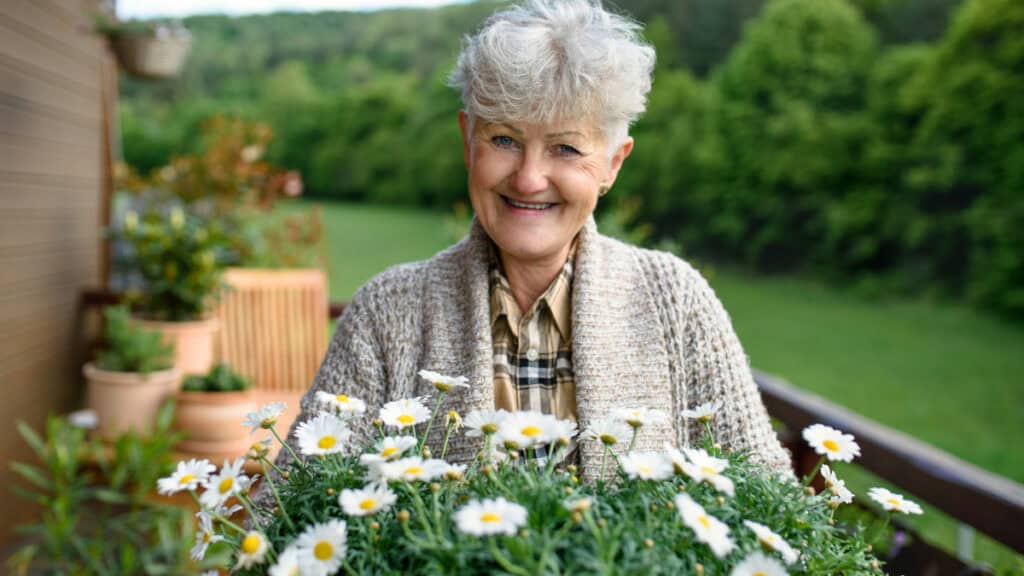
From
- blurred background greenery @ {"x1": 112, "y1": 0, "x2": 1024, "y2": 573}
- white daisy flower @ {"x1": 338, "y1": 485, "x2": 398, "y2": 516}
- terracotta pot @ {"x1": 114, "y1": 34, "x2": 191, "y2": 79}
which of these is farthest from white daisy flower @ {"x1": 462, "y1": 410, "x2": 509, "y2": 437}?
blurred background greenery @ {"x1": 112, "y1": 0, "x2": 1024, "y2": 573}

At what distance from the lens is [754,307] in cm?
1323

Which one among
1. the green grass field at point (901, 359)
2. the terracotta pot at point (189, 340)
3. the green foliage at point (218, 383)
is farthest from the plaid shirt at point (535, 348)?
the green grass field at point (901, 359)

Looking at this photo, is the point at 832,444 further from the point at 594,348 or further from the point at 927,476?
the point at 927,476

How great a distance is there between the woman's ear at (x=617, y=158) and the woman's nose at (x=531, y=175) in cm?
16

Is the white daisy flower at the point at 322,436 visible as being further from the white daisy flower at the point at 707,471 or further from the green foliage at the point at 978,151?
the green foliage at the point at 978,151

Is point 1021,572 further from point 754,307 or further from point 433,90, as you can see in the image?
point 433,90

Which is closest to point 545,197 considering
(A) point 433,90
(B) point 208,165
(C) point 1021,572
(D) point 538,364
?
(D) point 538,364

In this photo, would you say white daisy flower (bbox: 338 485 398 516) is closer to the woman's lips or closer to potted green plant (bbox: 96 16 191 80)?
the woman's lips

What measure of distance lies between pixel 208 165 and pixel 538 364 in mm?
3787

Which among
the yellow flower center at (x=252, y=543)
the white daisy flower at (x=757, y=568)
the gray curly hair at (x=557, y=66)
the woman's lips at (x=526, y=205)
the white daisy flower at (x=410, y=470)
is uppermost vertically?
the gray curly hair at (x=557, y=66)

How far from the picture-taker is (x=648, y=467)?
796 millimetres

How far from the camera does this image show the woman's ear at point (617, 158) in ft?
4.89

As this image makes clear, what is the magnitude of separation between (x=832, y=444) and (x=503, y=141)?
0.72 m

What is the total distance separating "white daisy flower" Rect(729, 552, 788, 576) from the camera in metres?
0.71
